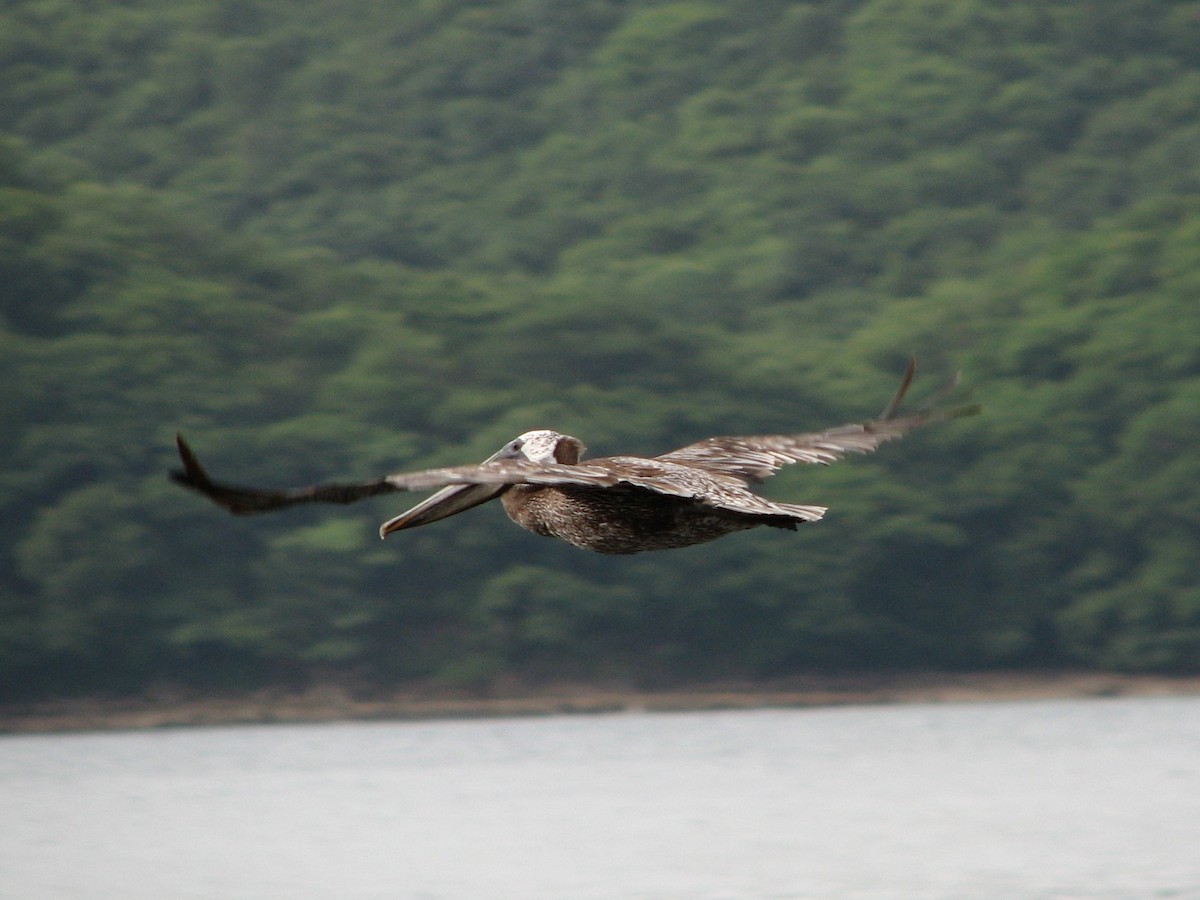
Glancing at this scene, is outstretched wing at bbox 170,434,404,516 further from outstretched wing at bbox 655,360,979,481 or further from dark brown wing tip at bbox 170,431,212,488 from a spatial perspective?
outstretched wing at bbox 655,360,979,481

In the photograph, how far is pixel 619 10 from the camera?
60.0 m

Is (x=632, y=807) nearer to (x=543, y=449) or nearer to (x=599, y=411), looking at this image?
(x=599, y=411)

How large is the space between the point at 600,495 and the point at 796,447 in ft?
4.42

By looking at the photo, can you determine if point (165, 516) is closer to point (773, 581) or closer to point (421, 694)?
point (421, 694)

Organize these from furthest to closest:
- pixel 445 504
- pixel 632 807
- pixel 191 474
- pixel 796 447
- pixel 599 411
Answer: pixel 599 411 → pixel 632 807 → pixel 796 447 → pixel 445 504 → pixel 191 474

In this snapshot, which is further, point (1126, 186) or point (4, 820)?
point (1126, 186)

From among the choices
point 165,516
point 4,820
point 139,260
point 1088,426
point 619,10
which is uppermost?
point 619,10

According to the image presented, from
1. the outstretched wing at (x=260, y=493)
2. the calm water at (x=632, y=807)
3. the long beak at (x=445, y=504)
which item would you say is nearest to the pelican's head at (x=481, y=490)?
the long beak at (x=445, y=504)

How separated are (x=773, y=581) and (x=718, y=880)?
16.5 m

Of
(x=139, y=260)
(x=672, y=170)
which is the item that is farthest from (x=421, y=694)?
(x=672, y=170)

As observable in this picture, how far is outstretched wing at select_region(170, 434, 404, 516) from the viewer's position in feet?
13.1

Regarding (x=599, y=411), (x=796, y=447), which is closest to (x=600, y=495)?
(x=796, y=447)

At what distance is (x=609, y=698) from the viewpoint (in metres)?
37.3

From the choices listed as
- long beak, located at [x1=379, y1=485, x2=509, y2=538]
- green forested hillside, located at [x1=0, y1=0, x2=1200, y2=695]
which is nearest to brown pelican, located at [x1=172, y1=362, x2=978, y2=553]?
long beak, located at [x1=379, y1=485, x2=509, y2=538]
